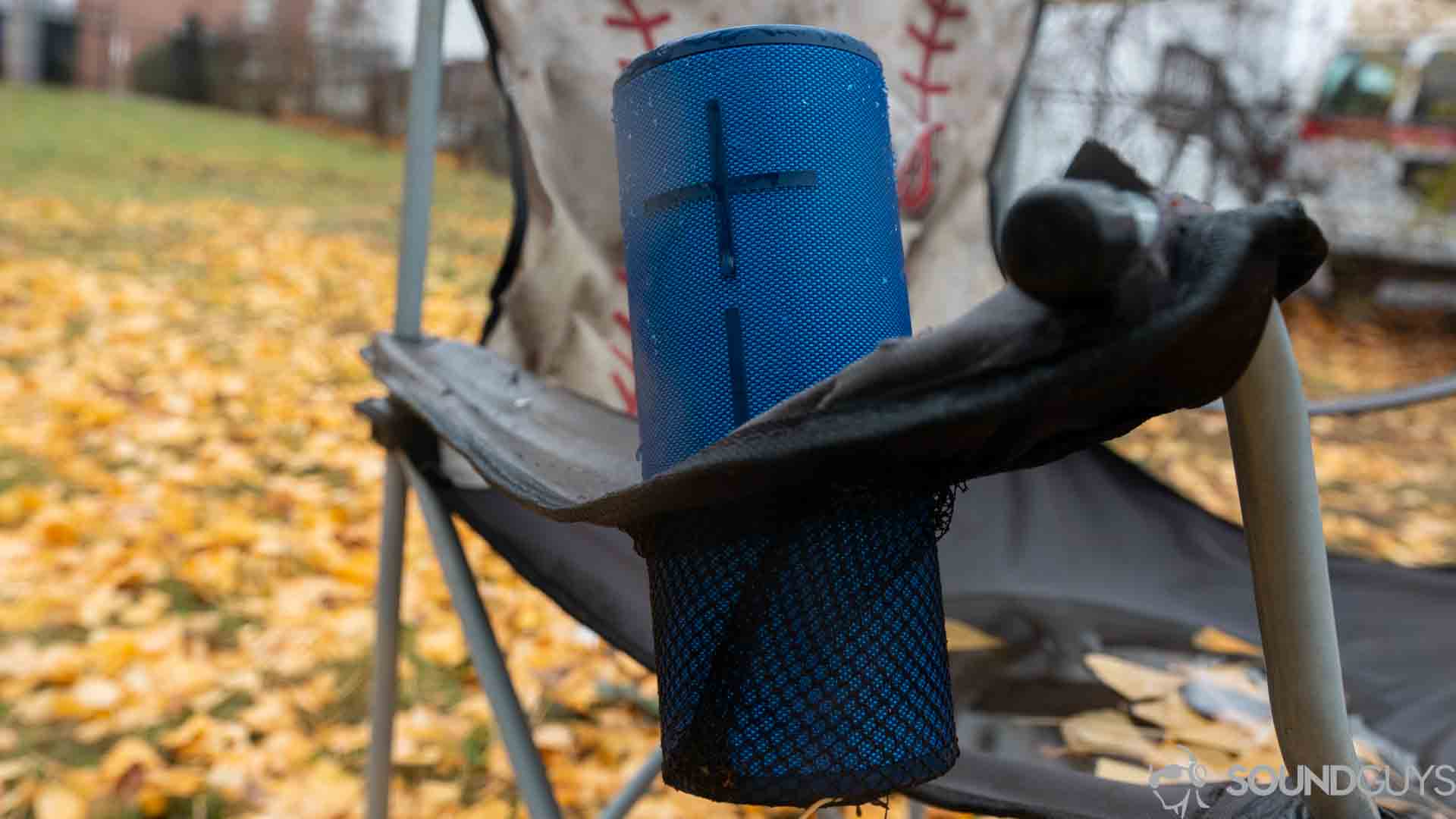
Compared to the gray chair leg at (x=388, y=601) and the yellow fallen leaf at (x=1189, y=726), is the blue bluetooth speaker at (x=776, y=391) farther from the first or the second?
the yellow fallen leaf at (x=1189, y=726)

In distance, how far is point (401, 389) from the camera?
97cm

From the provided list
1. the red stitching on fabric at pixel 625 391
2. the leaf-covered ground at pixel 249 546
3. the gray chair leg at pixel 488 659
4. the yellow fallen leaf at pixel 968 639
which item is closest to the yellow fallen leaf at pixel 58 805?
the leaf-covered ground at pixel 249 546

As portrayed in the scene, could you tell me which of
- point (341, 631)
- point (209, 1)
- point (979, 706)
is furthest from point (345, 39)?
point (979, 706)

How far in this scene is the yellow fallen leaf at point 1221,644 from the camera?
1359mm

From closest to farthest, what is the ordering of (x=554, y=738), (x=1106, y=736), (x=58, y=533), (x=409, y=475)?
(x=409, y=475)
(x=1106, y=736)
(x=554, y=738)
(x=58, y=533)

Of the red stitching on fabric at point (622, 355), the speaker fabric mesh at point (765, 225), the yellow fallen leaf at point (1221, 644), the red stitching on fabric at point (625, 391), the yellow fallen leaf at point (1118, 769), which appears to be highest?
the speaker fabric mesh at point (765, 225)

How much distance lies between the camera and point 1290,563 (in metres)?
0.46

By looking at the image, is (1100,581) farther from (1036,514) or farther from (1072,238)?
(1072,238)

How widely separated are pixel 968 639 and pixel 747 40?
0.92m

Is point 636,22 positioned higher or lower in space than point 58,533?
higher

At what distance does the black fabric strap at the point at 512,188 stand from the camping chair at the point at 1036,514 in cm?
13

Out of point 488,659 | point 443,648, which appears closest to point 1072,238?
point 488,659

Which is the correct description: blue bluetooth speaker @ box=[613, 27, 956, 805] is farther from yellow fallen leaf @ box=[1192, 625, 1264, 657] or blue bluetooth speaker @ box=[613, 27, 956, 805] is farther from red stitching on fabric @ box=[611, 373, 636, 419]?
yellow fallen leaf @ box=[1192, 625, 1264, 657]

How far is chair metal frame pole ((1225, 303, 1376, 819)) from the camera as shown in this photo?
0.44m
